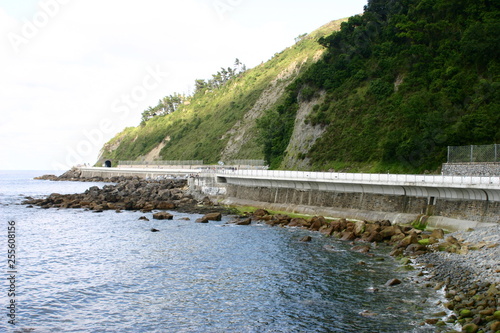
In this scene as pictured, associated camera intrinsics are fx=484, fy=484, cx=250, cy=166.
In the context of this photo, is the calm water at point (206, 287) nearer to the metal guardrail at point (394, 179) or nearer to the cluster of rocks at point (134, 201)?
the metal guardrail at point (394, 179)

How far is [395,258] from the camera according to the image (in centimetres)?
3170

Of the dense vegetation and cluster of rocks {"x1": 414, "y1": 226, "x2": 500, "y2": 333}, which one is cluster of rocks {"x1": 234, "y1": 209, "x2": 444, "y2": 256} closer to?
cluster of rocks {"x1": 414, "y1": 226, "x2": 500, "y2": 333}

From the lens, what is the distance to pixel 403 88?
7231 centimetres

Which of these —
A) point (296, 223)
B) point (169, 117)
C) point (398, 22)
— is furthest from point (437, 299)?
point (169, 117)

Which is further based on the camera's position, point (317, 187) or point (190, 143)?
point (190, 143)

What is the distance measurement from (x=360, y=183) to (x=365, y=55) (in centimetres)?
4791

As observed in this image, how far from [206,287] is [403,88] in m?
55.7

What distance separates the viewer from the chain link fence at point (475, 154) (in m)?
44.8

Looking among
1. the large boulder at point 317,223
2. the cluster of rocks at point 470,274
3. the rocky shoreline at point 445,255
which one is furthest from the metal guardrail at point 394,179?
the large boulder at point 317,223

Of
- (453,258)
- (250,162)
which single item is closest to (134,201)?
(250,162)

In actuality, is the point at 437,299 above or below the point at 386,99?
below

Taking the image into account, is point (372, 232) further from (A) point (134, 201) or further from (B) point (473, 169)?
(A) point (134, 201)

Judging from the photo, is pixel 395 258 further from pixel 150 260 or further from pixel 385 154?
pixel 385 154

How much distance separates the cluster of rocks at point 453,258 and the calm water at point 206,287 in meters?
1.31
